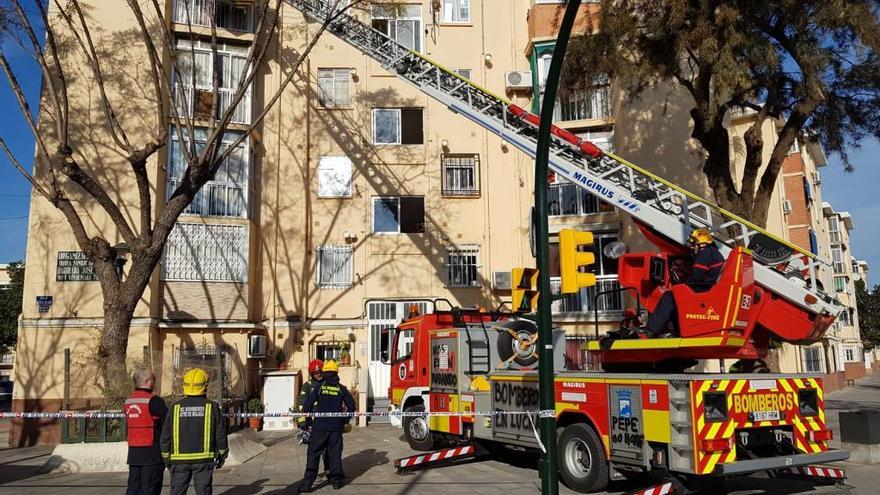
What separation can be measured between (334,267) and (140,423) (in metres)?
14.8

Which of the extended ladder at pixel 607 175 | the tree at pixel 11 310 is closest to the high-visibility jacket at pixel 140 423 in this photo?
the extended ladder at pixel 607 175

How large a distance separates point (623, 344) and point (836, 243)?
48.3 m

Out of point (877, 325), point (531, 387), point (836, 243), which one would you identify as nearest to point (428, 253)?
point (531, 387)

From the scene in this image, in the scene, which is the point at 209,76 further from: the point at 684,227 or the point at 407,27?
the point at 684,227

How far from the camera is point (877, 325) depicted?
55.2m

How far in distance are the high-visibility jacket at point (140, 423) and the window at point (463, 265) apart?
1507cm

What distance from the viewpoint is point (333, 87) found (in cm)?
2256

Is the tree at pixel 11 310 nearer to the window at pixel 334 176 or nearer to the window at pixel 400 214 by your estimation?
the window at pixel 334 176

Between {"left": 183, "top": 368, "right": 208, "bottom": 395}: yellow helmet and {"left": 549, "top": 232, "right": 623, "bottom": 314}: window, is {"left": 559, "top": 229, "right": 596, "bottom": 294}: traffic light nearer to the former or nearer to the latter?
{"left": 183, "top": 368, "right": 208, "bottom": 395}: yellow helmet

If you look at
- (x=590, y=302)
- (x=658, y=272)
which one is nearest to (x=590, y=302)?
(x=590, y=302)

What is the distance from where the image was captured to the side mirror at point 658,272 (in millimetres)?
9375

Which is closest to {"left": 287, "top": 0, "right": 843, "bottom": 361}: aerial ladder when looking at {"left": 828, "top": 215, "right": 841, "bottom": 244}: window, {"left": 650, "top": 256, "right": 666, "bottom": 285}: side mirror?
{"left": 650, "top": 256, "right": 666, "bottom": 285}: side mirror

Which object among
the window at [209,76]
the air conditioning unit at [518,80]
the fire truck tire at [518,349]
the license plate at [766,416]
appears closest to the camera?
the license plate at [766,416]

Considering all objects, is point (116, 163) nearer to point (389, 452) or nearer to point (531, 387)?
point (389, 452)
